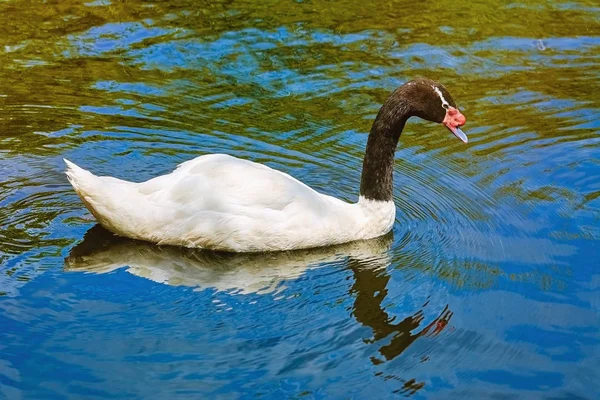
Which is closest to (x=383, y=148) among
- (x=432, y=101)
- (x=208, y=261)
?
(x=432, y=101)

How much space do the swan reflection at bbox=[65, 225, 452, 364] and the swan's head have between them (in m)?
1.13

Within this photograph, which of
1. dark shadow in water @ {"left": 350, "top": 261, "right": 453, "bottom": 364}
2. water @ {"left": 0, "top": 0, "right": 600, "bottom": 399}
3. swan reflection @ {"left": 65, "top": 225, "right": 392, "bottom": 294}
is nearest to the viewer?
water @ {"left": 0, "top": 0, "right": 600, "bottom": 399}

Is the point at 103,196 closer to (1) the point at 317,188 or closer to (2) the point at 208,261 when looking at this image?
(2) the point at 208,261

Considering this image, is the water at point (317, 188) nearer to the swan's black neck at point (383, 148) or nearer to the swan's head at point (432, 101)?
the swan's black neck at point (383, 148)

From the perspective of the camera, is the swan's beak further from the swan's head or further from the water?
the water

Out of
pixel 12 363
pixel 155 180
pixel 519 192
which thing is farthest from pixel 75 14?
pixel 12 363

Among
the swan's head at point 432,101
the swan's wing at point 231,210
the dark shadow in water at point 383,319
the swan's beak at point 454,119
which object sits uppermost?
Answer: the swan's head at point 432,101

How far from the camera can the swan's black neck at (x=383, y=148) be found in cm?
828

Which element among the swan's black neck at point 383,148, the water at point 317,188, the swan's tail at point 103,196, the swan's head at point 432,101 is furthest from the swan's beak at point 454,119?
the swan's tail at point 103,196

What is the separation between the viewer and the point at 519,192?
9.08 metres

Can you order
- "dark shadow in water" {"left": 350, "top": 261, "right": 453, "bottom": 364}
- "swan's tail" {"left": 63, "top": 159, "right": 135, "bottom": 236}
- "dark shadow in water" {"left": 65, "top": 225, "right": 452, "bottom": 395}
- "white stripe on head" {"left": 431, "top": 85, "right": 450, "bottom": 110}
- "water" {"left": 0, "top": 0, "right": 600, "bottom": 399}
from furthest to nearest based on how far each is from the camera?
"white stripe on head" {"left": 431, "top": 85, "right": 450, "bottom": 110}
"swan's tail" {"left": 63, "top": 159, "right": 135, "bottom": 236}
"dark shadow in water" {"left": 65, "top": 225, "right": 452, "bottom": 395}
"dark shadow in water" {"left": 350, "top": 261, "right": 453, "bottom": 364}
"water" {"left": 0, "top": 0, "right": 600, "bottom": 399}

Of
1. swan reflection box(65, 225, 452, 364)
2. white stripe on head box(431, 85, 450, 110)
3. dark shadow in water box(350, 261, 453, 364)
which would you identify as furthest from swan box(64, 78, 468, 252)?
dark shadow in water box(350, 261, 453, 364)

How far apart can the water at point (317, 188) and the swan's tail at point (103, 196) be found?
249 mm

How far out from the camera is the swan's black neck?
8.28 meters
